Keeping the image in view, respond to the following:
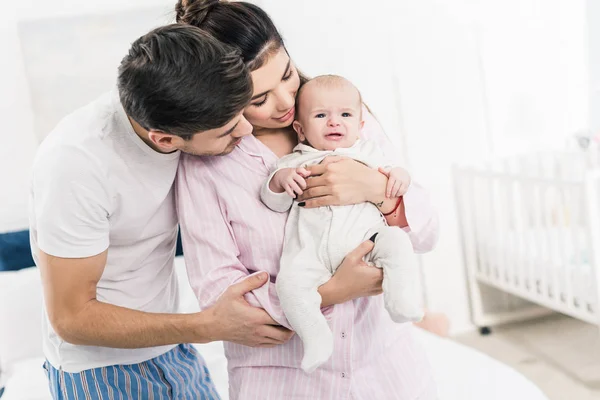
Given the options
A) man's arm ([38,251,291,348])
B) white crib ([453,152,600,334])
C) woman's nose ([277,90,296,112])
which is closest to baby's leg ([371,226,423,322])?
man's arm ([38,251,291,348])

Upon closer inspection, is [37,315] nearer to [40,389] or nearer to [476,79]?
[40,389]

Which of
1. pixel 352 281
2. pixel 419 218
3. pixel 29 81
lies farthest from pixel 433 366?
pixel 29 81

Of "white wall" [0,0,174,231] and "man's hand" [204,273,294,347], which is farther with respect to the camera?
"white wall" [0,0,174,231]

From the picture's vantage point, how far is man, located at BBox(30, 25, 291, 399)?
1.13 m

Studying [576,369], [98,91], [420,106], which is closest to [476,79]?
[420,106]

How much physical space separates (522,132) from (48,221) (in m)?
3.03

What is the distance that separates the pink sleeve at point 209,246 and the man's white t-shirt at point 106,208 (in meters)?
0.07

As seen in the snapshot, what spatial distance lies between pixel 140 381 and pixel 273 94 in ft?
2.32

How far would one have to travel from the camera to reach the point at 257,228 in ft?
4.19

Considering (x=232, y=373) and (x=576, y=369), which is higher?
(x=232, y=373)

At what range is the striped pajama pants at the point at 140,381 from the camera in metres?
1.43

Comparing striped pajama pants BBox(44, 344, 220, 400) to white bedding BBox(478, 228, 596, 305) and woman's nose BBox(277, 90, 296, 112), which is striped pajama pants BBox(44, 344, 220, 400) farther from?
white bedding BBox(478, 228, 596, 305)

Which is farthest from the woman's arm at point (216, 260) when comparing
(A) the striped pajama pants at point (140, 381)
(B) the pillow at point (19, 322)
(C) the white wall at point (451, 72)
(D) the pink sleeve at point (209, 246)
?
(C) the white wall at point (451, 72)

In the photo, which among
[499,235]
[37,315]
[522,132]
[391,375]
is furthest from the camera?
[522,132]
